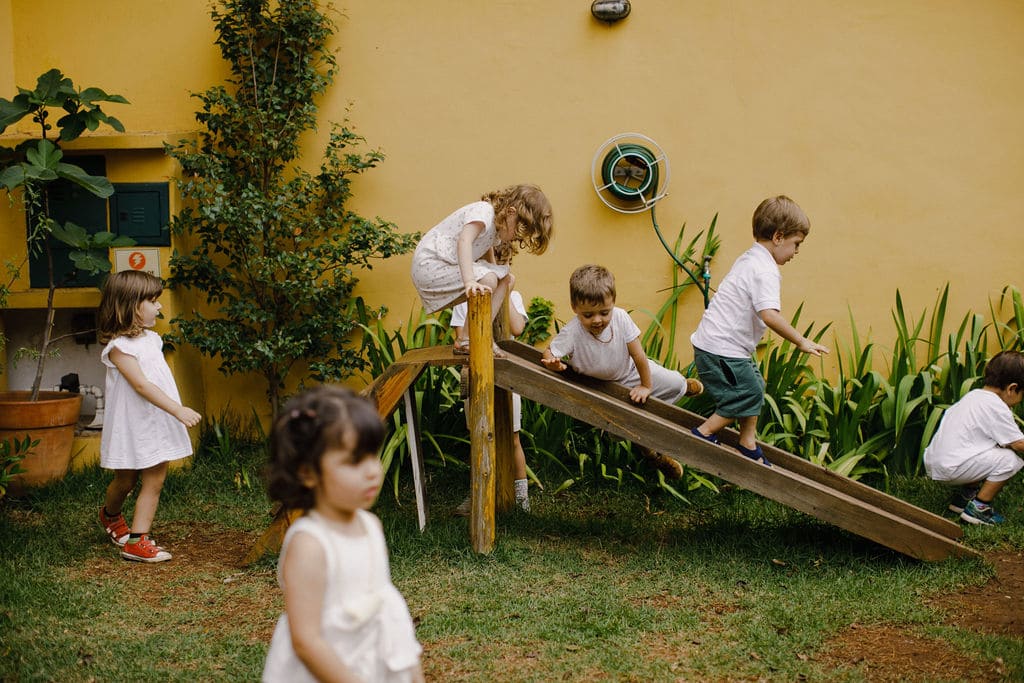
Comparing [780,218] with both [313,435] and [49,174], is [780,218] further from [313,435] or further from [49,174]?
[49,174]

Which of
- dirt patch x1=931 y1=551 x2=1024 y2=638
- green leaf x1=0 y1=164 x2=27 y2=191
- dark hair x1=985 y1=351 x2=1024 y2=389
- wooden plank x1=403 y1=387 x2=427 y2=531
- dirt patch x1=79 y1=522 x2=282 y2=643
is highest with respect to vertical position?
green leaf x1=0 y1=164 x2=27 y2=191

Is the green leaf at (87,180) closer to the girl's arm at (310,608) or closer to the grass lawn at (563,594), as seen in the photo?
the grass lawn at (563,594)

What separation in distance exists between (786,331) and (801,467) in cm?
88

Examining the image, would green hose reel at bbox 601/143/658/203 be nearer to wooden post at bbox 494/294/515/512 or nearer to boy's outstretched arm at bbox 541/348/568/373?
wooden post at bbox 494/294/515/512

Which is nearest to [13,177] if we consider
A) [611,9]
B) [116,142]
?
[116,142]

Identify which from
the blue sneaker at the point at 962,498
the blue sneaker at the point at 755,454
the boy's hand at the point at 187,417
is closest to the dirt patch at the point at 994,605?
the blue sneaker at the point at 962,498

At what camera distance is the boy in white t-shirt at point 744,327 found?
14.6 feet

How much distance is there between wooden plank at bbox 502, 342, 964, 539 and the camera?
457cm

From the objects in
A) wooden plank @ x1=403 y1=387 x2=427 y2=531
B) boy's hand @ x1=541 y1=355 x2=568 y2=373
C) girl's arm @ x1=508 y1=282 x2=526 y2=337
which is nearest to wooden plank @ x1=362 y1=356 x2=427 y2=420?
wooden plank @ x1=403 y1=387 x2=427 y2=531

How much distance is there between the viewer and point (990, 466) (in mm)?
4918

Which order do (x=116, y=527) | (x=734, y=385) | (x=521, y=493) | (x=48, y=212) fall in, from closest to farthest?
(x=734, y=385), (x=116, y=527), (x=521, y=493), (x=48, y=212)

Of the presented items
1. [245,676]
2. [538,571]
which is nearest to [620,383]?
[538,571]

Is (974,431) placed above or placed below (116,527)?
above

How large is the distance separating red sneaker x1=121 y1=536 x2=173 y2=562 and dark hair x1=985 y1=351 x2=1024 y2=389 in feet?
14.6
